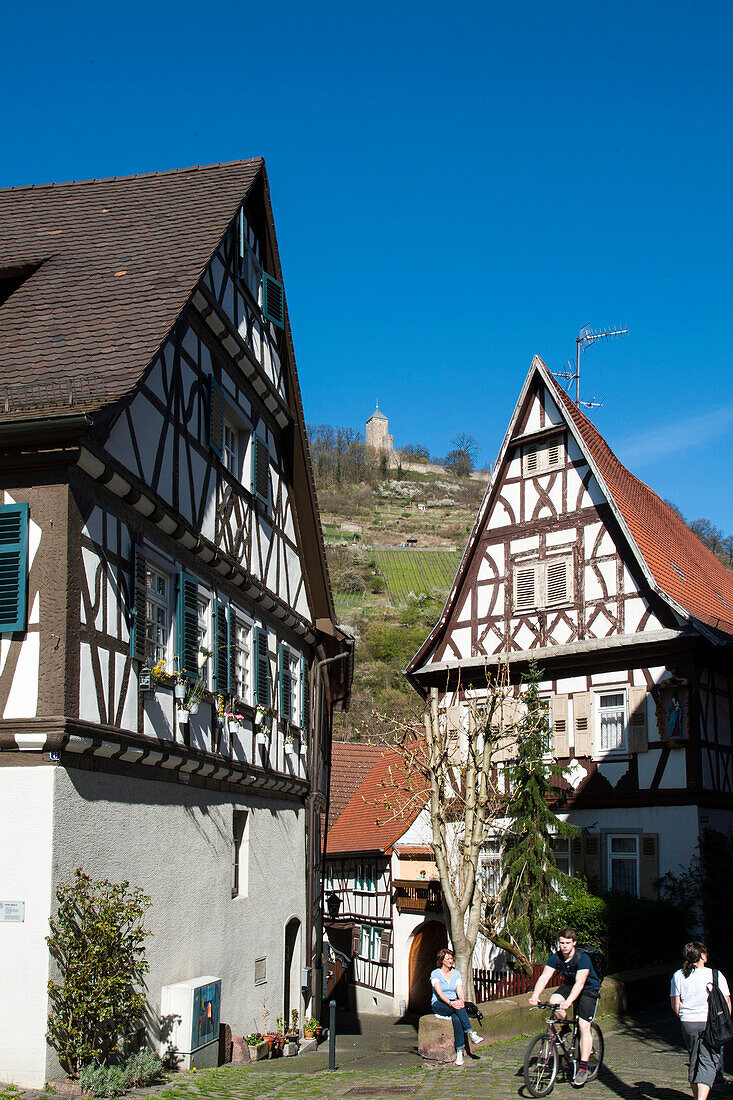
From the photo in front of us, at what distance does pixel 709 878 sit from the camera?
70.7 feet

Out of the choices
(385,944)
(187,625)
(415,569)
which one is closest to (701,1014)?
(187,625)

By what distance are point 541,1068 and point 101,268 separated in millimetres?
10617

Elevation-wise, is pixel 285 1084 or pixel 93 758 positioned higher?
pixel 93 758

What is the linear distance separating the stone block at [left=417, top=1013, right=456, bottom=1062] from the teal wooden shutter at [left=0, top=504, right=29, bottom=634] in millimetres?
6871

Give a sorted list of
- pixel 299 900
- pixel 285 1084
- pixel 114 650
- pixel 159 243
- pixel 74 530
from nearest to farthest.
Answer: pixel 74 530 < pixel 114 650 < pixel 285 1084 < pixel 159 243 < pixel 299 900

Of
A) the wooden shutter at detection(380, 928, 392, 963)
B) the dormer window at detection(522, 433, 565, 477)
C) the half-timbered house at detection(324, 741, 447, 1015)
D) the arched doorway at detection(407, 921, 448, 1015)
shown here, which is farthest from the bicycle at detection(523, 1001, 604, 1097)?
the wooden shutter at detection(380, 928, 392, 963)

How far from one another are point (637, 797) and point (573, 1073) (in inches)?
491

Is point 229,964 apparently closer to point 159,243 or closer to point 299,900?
point 299,900

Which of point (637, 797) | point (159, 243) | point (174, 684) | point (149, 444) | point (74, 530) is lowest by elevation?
point (637, 797)

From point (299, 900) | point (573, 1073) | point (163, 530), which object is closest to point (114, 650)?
point (163, 530)

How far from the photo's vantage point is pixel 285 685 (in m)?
19.4

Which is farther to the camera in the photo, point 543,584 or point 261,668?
point 543,584

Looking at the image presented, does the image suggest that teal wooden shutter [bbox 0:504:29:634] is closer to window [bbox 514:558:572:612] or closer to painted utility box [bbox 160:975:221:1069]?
painted utility box [bbox 160:975:221:1069]

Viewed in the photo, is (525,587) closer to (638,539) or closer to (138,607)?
(638,539)
